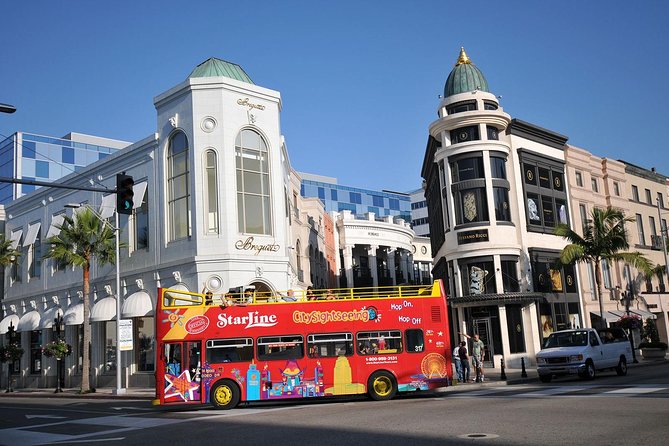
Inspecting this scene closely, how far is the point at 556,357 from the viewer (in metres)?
24.8

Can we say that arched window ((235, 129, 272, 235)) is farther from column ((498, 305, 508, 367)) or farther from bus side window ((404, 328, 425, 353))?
bus side window ((404, 328, 425, 353))

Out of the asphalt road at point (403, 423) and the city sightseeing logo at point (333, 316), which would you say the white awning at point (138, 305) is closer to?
the asphalt road at point (403, 423)

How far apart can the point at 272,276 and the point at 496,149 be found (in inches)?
635

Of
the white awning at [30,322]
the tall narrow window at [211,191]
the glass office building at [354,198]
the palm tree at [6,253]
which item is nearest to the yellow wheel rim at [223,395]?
the tall narrow window at [211,191]

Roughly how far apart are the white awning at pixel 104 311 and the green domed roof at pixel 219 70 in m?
14.5

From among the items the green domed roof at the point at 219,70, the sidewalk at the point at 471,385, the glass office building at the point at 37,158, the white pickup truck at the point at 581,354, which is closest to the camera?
the white pickup truck at the point at 581,354

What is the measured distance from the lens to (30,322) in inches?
1906

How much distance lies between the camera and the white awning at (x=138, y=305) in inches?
1432

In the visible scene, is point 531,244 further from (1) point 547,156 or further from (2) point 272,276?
(2) point 272,276

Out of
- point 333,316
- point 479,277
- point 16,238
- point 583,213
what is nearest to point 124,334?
point 333,316

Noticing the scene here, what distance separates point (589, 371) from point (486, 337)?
576 inches

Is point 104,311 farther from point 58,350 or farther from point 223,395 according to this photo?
point 223,395

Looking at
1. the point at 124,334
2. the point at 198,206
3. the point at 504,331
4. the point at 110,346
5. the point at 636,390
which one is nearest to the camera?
the point at 636,390

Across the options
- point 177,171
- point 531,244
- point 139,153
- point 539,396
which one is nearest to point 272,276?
point 177,171
